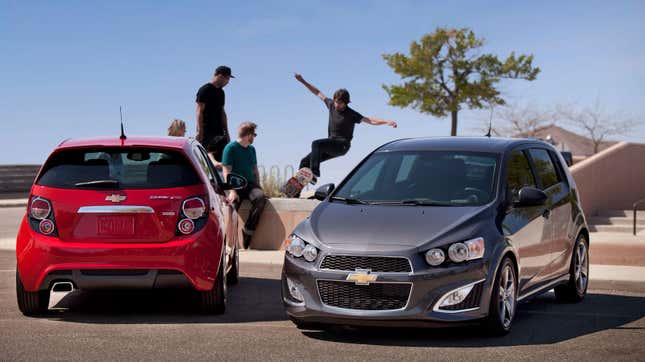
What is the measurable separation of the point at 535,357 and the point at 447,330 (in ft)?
4.39

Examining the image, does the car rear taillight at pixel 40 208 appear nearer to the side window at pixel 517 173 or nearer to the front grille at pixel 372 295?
the front grille at pixel 372 295

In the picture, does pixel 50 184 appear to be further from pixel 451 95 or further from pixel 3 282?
pixel 451 95

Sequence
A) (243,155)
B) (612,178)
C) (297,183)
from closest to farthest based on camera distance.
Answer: (243,155)
(297,183)
(612,178)

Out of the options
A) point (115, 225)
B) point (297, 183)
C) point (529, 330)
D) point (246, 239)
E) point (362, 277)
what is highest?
point (115, 225)

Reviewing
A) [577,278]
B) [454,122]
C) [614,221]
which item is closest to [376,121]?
[577,278]

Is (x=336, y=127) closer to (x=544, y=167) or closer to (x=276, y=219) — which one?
(x=276, y=219)

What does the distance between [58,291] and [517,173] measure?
443 cm

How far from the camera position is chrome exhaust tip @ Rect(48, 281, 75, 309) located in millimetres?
9234

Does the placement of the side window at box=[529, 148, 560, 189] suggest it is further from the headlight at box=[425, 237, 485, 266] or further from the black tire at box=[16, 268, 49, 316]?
the black tire at box=[16, 268, 49, 316]

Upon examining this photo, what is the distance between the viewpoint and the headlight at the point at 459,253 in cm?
805

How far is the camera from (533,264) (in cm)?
944

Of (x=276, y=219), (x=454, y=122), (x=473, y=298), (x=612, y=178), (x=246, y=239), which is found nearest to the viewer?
(x=473, y=298)

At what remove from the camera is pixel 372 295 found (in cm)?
804

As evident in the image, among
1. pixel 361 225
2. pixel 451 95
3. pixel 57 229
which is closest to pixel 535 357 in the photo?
pixel 361 225
